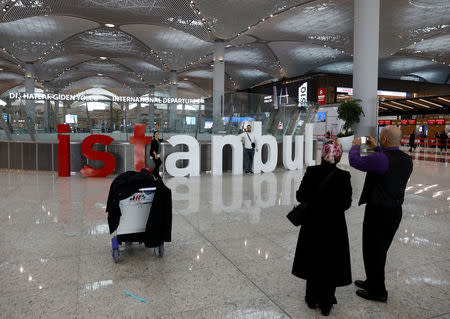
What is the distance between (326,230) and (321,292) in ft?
1.83

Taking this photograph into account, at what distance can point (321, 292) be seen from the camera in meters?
3.04

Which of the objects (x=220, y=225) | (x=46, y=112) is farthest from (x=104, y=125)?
(x=220, y=225)

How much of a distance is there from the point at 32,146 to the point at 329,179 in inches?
496

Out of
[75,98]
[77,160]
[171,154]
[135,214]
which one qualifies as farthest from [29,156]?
[135,214]

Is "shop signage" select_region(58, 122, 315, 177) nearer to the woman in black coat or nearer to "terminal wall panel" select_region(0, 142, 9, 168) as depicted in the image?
"terminal wall panel" select_region(0, 142, 9, 168)

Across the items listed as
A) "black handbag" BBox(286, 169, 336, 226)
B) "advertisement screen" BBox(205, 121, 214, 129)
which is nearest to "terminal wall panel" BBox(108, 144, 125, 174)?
"advertisement screen" BBox(205, 121, 214, 129)

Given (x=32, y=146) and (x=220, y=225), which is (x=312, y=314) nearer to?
(x=220, y=225)

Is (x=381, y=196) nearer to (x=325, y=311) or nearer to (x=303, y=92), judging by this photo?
(x=325, y=311)

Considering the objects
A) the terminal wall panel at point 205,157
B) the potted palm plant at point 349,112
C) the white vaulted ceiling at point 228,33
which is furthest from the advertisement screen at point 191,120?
the potted palm plant at point 349,112

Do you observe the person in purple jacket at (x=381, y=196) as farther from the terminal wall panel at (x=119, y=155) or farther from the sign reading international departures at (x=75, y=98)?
the sign reading international departures at (x=75, y=98)

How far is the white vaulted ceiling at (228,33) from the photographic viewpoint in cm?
2611

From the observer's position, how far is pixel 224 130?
14.9m

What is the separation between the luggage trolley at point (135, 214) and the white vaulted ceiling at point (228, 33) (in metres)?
16.5

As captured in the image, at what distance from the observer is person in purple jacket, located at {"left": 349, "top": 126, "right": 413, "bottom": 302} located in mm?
3125
